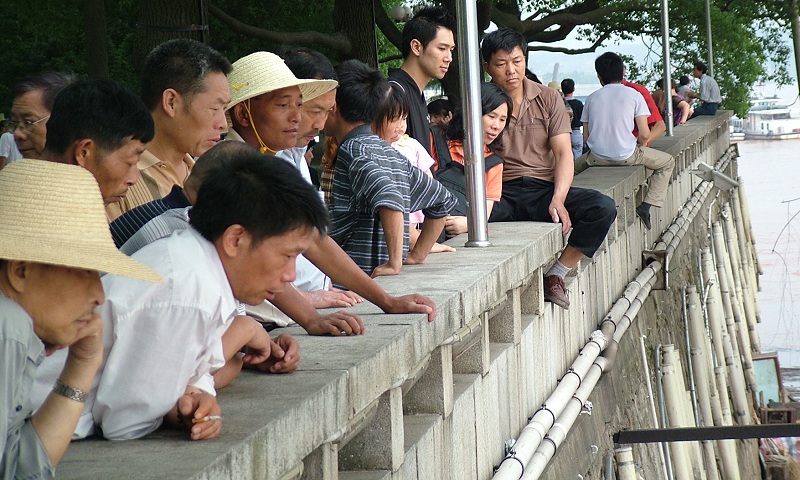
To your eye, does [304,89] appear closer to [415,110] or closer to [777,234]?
[415,110]

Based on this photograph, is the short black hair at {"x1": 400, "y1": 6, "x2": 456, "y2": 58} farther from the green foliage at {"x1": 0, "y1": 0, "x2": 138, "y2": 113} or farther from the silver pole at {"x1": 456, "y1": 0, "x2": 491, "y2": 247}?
the green foliage at {"x1": 0, "y1": 0, "x2": 138, "y2": 113}

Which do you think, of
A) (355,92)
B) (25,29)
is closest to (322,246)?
(355,92)

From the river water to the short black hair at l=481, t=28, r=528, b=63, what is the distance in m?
7.20

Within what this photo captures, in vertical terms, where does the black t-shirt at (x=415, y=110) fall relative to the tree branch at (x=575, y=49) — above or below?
below

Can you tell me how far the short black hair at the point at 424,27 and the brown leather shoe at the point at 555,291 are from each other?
55.9 inches

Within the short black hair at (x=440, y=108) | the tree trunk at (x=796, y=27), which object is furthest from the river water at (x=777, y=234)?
the short black hair at (x=440, y=108)

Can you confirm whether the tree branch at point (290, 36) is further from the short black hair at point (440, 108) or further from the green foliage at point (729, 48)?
the green foliage at point (729, 48)

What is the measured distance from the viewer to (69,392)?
223 cm

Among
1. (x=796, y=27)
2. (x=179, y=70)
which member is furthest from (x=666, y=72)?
(x=179, y=70)

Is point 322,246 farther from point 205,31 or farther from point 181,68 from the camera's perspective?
point 205,31

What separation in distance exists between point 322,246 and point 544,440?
6.72 feet

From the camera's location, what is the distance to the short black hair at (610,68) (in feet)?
34.8

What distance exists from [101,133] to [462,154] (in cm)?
320

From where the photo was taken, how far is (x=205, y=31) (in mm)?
11039
